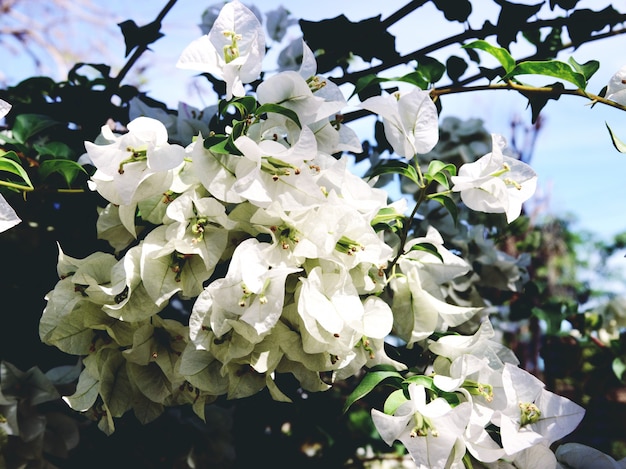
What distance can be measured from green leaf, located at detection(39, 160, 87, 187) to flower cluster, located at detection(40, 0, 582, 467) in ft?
0.25

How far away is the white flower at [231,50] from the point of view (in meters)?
0.55

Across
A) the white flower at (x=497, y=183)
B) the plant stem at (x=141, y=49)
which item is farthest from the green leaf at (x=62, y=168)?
the white flower at (x=497, y=183)

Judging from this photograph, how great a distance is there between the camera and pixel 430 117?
0.60 m

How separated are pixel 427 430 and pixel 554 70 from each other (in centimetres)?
40

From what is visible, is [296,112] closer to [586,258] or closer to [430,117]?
[430,117]

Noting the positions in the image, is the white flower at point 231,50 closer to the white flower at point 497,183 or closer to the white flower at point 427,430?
the white flower at point 497,183

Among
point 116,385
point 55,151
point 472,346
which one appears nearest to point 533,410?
point 472,346

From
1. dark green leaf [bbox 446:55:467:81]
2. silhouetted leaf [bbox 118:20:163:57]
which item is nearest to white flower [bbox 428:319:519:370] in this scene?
dark green leaf [bbox 446:55:467:81]

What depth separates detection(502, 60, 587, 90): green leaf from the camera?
0.60 metres

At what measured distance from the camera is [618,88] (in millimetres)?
610

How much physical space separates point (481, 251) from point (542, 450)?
59 centimetres

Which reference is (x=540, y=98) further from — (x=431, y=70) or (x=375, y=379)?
(x=375, y=379)

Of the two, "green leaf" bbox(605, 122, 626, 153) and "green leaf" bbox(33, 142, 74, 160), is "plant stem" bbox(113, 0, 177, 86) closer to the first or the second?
"green leaf" bbox(33, 142, 74, 160)

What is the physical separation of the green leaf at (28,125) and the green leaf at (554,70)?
66 cm
